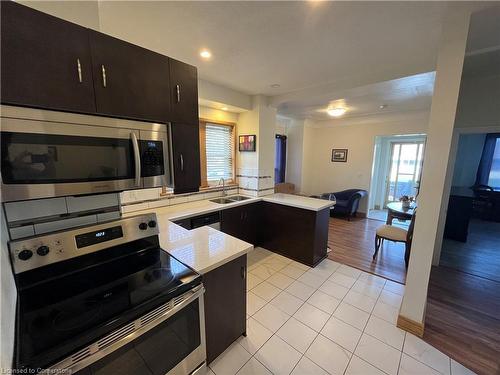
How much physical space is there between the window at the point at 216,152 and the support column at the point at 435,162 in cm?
268

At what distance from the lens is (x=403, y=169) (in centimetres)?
573

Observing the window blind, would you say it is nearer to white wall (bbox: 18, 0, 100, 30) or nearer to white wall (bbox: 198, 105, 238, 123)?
white wall (bbox: 198, 105, 238, 123)

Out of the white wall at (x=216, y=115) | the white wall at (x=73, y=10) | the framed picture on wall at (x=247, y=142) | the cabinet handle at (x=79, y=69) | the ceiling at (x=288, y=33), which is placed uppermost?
the ceiling at (x=288, y=33)

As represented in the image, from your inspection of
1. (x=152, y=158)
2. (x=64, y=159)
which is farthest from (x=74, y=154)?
(x=152, y=158)

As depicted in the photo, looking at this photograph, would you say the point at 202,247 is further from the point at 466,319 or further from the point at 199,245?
the point at 466,319

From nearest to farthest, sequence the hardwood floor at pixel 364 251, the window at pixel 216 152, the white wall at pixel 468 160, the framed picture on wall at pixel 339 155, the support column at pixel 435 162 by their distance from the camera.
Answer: the support column at pixel 435 162
the hardwood floor at pixel 364 251
the window at pixel 216 152
the white wall at pixel 468 160
the framed picture on wall at pixel 339 155

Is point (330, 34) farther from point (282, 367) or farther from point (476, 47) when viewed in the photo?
point (282, 367)

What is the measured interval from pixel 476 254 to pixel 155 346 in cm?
482

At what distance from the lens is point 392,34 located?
1.65 m

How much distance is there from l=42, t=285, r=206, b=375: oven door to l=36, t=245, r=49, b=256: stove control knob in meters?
0.57

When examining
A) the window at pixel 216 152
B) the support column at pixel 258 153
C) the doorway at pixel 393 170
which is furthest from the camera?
the doorway at pixel 393 170

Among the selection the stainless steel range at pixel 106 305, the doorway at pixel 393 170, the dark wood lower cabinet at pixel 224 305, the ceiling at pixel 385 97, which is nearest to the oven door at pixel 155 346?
the stainless steel range at pixel 106 305

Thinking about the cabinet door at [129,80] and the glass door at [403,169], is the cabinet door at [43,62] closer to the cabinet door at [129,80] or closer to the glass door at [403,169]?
the cabinet door at [129,80]

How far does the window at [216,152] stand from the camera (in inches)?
128
